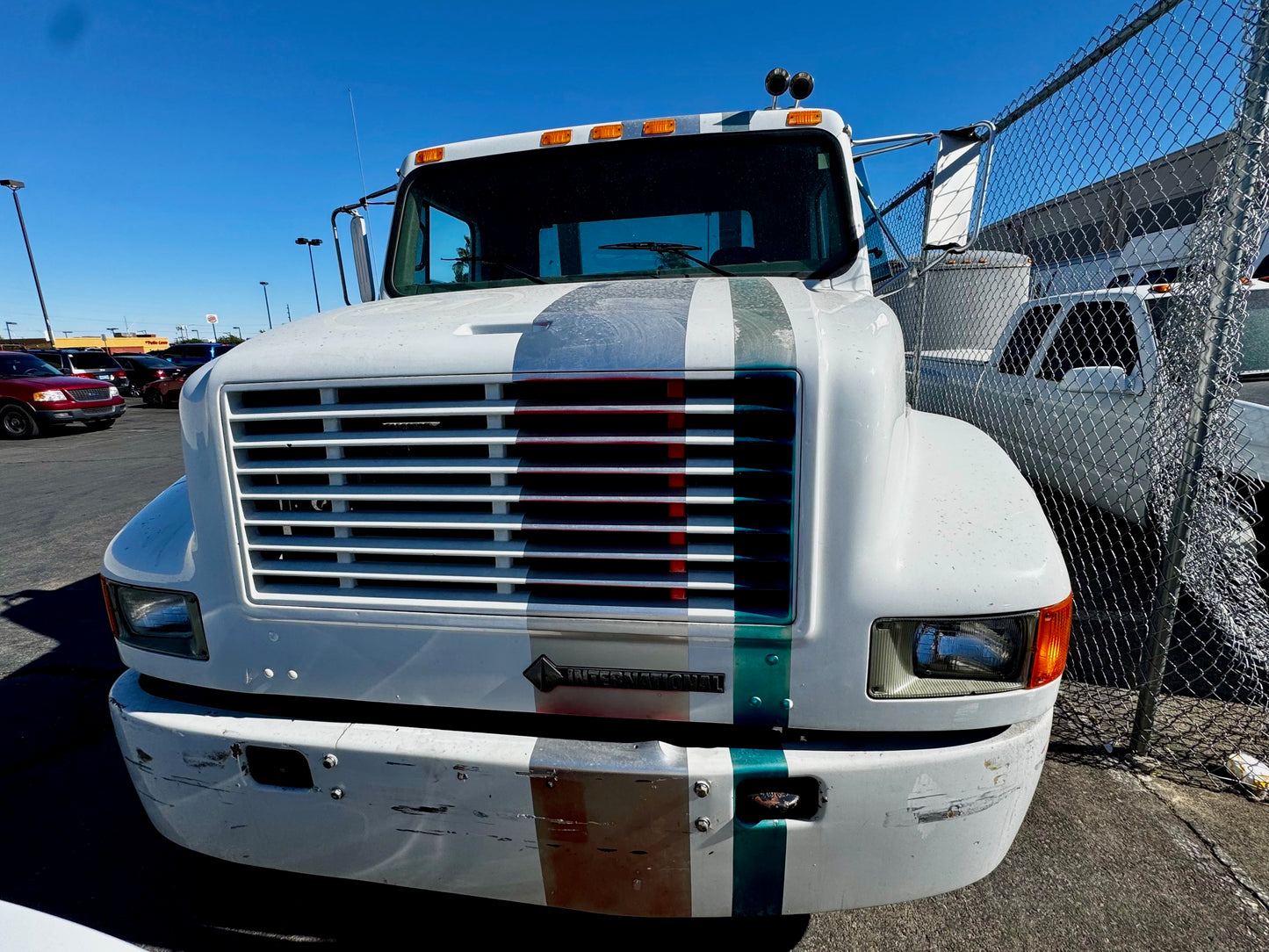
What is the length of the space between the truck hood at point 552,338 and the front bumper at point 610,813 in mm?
892

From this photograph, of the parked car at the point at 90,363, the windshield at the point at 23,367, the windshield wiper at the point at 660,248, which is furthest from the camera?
the parked car at the point at 90,363

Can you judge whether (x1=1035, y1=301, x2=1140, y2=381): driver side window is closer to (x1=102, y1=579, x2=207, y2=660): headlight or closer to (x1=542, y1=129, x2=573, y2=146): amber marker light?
(x1=542, y1=129, x2=573, y2=146): amber marker light

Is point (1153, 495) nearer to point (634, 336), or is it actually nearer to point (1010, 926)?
point (1010, 926)

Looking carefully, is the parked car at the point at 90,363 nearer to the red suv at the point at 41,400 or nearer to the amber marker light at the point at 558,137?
the red suv at the point at 41,400

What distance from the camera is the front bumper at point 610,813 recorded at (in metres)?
1.54

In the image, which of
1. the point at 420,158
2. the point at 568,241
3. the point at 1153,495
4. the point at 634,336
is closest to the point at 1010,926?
the point at 634,336

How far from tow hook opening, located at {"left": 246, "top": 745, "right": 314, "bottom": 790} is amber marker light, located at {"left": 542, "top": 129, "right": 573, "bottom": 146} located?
8.34 ft

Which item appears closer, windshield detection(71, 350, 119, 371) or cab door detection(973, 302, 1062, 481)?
cab door detection(973, 302, 1062, 481)

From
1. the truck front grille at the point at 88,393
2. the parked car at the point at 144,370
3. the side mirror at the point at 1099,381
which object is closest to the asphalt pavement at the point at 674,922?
the side mirror at the point at 1099,381

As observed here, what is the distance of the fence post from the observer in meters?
2.27

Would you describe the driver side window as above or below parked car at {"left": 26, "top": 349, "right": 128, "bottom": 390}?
above

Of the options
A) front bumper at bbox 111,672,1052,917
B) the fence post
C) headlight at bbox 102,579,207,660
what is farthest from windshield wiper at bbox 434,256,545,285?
the fence post

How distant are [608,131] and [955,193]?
4.95 feet

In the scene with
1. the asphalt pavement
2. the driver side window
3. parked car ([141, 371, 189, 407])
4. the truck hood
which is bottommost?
parked car ([141, 371, 189, 407])
